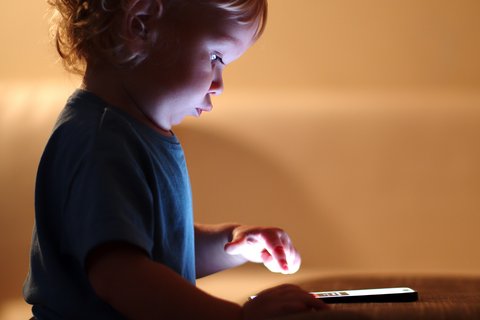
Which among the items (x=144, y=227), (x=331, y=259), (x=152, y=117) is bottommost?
(x=331, y=259)

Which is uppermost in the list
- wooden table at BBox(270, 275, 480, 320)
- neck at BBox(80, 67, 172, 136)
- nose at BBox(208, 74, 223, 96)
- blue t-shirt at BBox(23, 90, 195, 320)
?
nose at BBox(208, 74, 223, 96)

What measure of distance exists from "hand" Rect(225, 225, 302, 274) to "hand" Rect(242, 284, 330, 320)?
204mm

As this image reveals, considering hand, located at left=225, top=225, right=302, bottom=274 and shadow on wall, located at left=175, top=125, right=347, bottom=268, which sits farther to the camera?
shadow on wall, located at left=175, top=125, right=347, bottom=268

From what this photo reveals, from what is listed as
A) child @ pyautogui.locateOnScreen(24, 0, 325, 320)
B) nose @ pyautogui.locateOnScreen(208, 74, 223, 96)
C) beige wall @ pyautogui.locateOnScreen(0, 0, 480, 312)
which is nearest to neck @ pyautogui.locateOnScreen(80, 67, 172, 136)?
child @ pyautogui.locateOnScreen(24, 0, 325, 320)

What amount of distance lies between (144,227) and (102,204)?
1.6 inches

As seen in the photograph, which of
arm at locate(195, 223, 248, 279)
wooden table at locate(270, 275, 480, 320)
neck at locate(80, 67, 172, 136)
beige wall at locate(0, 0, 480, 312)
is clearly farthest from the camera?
beige wall at locate(0, 0, 480, 312)

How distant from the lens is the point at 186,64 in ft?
1.54

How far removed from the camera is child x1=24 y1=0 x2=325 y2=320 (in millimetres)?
303

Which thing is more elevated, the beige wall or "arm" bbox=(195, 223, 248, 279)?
the beige wall

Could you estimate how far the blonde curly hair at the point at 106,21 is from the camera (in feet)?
1.50

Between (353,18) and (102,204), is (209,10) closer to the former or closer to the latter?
(102,204)

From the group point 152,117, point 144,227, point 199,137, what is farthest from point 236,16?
point 199,137

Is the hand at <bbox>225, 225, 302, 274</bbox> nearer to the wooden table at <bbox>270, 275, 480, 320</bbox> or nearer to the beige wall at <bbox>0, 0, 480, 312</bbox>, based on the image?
the wooden table at <bbox>270, 275, 480, 320</bbox>

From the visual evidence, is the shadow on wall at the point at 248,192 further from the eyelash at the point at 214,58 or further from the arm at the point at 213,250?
the eyelash at the point at 214,58
